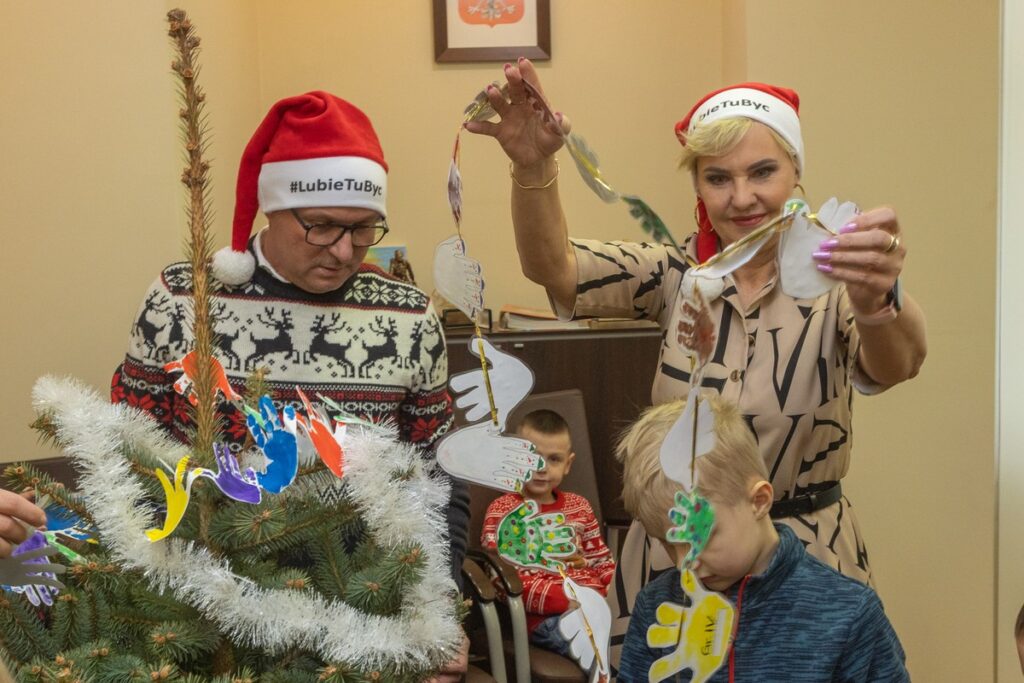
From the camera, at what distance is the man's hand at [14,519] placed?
3.06ft

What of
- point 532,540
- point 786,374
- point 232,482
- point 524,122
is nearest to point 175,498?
point 232,482

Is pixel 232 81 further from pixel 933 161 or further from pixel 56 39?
pixel 933 161

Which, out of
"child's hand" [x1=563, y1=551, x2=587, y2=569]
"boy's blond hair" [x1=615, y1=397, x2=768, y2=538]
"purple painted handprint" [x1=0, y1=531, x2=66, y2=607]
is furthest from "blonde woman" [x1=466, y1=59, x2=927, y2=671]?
"purple painted handprint" [x1=0, y1=531, x2=66, y2=607]

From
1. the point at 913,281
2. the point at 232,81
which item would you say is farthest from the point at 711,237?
the point at 232,81

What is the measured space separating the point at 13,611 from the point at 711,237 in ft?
3.21

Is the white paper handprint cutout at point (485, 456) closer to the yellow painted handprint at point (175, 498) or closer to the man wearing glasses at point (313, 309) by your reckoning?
the man wearing glasses at point (313, 309)

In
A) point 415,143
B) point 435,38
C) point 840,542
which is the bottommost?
point 840,542

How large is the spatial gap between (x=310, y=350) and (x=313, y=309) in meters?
0.07

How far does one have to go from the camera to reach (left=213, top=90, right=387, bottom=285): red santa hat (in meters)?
1.64

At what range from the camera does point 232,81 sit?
3164 mm

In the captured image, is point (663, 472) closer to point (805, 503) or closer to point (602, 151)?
point (805, 503)

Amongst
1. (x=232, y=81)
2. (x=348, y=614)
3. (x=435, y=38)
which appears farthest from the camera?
(x=435, y=38)

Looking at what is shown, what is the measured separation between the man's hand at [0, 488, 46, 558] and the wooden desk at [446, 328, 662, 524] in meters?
2.07

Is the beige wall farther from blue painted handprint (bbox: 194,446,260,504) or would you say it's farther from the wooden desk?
blue painted handprint (bbox: 194,446,260,504)
